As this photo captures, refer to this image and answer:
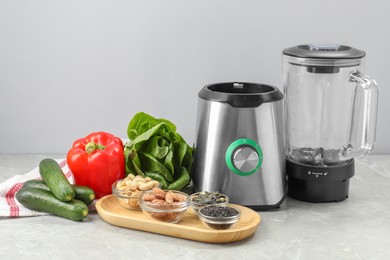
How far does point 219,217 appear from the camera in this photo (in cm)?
160

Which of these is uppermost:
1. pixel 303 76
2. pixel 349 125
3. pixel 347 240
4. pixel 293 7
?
pixel 293 7

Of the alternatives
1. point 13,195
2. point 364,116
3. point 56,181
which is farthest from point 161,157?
point 364,116

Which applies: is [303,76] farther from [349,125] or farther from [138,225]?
[138,225]

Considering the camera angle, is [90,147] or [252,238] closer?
[252,238]

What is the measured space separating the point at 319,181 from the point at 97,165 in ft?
1.80

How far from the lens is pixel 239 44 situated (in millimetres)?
2207

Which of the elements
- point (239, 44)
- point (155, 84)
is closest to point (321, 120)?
point (239, 44)

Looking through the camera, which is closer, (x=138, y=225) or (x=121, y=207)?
(x=138, y=225)

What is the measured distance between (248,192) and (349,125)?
34 centimetres

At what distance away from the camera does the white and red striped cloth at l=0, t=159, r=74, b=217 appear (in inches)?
69.0

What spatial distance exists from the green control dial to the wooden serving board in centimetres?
9

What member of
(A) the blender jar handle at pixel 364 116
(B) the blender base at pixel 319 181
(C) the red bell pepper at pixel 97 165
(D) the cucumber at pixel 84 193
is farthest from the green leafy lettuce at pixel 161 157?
(A) the blender jar handle at pixel 364 116

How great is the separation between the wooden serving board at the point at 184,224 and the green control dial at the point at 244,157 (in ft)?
0.29

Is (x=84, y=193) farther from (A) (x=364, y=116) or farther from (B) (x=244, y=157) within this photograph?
(A) (x=364, y=116)
